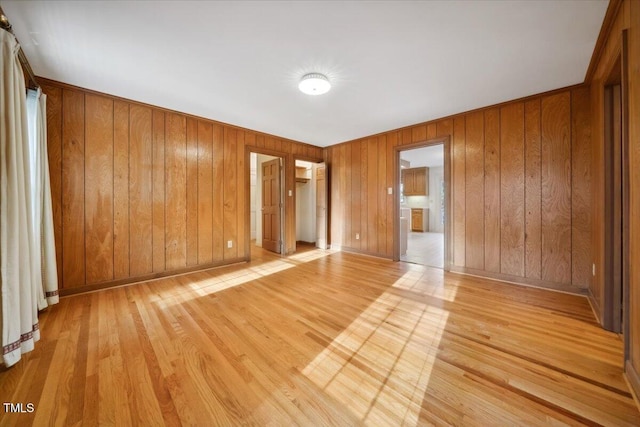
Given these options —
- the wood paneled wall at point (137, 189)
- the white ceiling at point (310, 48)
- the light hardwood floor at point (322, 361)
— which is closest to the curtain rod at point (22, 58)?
the white ceiling at point (310, 48)

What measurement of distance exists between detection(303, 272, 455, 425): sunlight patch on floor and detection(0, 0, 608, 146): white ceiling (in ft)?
8.16

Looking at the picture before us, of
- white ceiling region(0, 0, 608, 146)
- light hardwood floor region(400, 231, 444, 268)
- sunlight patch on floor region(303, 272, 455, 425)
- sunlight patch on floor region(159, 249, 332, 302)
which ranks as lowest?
sunlight patch on floor region(303, 272, 455, 425)

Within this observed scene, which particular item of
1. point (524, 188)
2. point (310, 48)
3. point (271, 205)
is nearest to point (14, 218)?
point (310, 48)

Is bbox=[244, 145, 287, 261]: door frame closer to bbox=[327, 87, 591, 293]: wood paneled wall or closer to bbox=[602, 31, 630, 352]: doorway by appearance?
bbox=[327, 87, 591, 293]: wood paneled wall

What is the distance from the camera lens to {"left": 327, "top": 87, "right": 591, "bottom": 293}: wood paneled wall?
2.76m

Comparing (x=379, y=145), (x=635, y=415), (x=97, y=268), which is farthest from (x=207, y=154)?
(x=635, y=415)

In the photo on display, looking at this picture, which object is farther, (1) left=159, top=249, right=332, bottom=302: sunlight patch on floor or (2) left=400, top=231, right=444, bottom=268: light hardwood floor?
(2) left=400, top=231, right=444, bottom=268: light hardwood floor

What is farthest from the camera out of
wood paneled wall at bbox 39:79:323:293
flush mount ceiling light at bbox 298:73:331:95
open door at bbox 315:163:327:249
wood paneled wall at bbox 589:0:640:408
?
open door at bbox 315:163:327:249

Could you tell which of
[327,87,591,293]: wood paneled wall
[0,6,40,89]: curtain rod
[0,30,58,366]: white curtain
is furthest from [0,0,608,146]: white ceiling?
[0,30,58,366]: white curtain

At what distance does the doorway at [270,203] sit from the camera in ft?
16.5

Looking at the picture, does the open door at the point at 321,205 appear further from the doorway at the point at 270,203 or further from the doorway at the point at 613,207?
the doorway at the point at 613,207

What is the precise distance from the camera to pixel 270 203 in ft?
17.7

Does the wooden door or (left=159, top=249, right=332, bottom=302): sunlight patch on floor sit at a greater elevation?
the wooden door

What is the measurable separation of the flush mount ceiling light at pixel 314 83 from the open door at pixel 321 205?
298 centimetres
